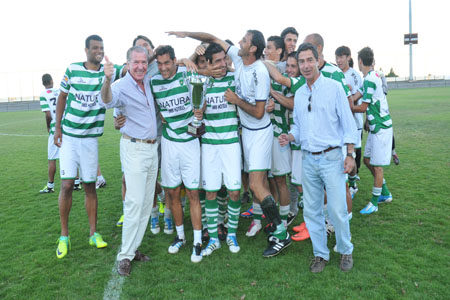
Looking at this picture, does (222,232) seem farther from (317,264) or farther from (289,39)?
(289,39)

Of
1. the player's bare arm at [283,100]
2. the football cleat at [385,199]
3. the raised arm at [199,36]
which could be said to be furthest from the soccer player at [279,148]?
the football cleat at [385,199]

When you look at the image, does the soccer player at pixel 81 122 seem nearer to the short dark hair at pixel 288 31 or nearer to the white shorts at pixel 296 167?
the white shorts at pixel 296 167

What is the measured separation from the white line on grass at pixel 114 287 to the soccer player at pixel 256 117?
5.31ft

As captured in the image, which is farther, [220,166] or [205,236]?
[205,236]

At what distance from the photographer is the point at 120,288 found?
11.5 ft

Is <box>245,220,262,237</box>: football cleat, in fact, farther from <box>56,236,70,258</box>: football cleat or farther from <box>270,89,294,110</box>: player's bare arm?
<box>56,236,70,258</box>: football cleat

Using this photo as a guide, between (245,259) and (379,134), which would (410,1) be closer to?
(379,134)

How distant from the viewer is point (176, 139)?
4172mm

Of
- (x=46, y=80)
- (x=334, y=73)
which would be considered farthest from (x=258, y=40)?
(x=46, y=80)

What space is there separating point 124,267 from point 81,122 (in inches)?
72.4

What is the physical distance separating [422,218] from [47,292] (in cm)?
481

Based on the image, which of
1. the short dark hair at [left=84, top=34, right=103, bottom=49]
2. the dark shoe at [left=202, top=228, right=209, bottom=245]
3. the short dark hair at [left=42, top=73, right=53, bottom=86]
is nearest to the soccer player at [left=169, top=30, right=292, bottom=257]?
the dark shoe at [left=202, top=228, right=209, bottom=245]

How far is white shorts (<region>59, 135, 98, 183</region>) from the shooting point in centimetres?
437

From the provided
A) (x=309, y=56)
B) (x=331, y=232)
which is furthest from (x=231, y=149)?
(x=331, y=232)
